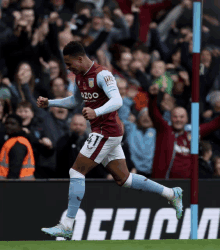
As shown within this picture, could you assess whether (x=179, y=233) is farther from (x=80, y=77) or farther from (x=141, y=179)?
(x=80, y=77)

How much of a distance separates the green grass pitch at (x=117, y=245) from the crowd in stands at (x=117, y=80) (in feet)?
5.66

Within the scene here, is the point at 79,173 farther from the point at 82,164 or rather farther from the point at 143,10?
the point at 143,10

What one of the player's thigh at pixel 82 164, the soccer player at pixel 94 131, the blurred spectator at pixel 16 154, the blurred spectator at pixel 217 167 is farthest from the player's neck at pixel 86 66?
the blurred spectator at pixel 217 167

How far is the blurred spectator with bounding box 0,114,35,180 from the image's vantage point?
214 inches

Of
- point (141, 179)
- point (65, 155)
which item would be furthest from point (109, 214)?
point (141, 179)

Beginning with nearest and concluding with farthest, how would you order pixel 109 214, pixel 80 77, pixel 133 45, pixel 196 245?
pixel 196 245 → pixel 80 77 → pixel 109 214 → pixel 133 45

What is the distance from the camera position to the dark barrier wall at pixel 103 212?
5.68 m

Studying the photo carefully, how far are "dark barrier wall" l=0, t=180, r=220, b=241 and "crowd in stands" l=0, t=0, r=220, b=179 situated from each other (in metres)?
0.19

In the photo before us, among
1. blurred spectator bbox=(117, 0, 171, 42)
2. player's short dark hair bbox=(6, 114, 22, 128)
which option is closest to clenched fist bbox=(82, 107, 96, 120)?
player's short dark hair bbox=(6, 114, 22, 128)

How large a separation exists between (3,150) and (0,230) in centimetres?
89

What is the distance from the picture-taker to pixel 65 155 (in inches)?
227

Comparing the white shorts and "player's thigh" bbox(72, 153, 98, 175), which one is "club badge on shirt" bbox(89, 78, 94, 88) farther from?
"player's thigh" bbox(72, 153, 98, 175)

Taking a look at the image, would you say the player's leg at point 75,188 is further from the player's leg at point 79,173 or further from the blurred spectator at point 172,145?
the blurred spectator at point 172,145

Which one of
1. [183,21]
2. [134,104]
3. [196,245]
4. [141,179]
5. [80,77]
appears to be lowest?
[196,245]
